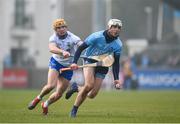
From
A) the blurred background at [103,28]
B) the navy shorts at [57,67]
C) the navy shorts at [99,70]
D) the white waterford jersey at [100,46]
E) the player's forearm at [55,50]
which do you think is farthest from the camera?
the blurred background at [103,28]

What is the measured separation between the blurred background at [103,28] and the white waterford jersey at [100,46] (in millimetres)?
19500

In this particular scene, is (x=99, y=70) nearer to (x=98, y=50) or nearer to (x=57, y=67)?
(x=98, y=50)

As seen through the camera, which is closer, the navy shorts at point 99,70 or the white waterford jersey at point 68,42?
the navy shorts at point 99,70

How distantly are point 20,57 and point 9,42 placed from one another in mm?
3520

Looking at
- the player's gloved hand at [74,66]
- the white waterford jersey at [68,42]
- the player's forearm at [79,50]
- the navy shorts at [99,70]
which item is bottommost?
the navy shorts at [99,70]

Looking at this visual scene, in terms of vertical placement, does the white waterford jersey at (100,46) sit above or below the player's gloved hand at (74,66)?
above

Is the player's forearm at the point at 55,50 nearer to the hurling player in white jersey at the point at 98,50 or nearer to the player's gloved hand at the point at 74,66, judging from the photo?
the hurling player in white jersey at the point at 98,50

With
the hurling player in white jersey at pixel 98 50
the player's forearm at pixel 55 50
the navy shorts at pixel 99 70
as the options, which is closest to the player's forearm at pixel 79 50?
the hurling player in white jersey at pixel 98 50

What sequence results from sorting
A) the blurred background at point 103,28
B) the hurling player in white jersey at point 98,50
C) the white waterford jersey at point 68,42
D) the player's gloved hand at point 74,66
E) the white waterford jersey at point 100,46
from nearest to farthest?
the player's gloved hand at point 74,66, the hurling player in white jersey at point 98,50, the white waterford jersey at point 100,46, the white waterford jersey at point 68,42, the blurred background at point 103,28

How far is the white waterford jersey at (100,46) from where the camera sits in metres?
18.2

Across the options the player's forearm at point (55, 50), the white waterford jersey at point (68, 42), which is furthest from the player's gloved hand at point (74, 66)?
the white waterford jersey at point (68, 42)

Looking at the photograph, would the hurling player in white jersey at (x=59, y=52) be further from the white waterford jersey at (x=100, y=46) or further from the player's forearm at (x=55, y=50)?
the white waterford jersey at (x=100, y=46)

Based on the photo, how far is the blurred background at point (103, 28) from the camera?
157 feet

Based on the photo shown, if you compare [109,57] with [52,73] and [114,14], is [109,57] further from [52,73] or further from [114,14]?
[114,14]
